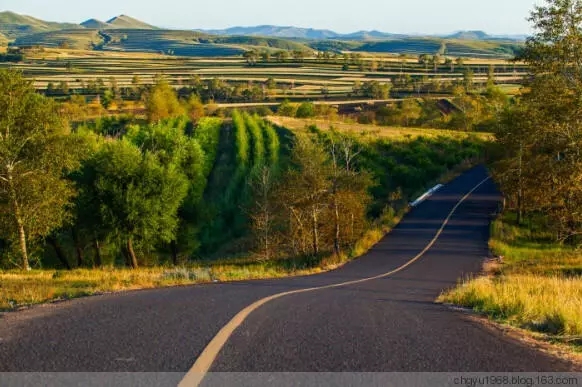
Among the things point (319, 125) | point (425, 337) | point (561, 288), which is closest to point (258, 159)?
point (319, 125)

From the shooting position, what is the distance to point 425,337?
20.9ft

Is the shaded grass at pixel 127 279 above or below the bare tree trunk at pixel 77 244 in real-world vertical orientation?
above

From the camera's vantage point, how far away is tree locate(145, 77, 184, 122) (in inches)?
3167

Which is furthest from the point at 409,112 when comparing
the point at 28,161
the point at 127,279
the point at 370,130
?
the point at 127,279

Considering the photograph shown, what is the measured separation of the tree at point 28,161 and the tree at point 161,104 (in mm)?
49425

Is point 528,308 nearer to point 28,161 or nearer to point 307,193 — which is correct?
point 307,193

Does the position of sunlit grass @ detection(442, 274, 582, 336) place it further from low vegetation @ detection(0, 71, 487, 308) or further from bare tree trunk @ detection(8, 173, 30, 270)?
bare tree trunk @ detection(8, 173, 30, 270)

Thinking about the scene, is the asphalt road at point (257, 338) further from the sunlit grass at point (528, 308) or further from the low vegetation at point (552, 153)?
the low vegetation at point (552, 153)

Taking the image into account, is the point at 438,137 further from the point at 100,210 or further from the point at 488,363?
the point at 488,363

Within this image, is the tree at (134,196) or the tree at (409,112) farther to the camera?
the tree at (409,112)

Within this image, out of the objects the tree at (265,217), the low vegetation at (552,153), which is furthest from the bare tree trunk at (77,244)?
the low vegetation at (552,153)

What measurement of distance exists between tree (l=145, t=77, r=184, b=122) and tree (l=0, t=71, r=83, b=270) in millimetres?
49425

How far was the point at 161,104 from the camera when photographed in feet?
265

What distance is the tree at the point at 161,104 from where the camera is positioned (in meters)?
80.4
